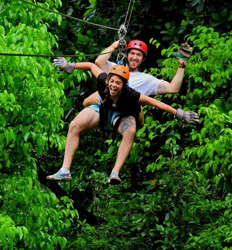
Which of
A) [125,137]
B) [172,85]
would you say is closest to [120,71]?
[125,137]

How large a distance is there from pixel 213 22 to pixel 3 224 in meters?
4.08

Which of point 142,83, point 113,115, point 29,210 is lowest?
point 29,210

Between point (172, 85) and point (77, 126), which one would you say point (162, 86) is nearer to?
point (172, 85)

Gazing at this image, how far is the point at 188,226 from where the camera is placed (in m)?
10.4

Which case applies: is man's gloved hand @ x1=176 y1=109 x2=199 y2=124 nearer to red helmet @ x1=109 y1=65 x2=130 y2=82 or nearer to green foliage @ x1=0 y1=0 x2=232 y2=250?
red helmet @ x1=109 y1=65 x2=130 y2=82

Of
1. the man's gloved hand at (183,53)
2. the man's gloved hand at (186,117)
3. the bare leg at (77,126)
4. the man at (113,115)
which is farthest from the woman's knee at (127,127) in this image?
the man's gloved hand at (183,53)

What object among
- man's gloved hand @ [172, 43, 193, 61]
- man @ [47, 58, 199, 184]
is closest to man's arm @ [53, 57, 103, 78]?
man @ [47, 58, 199, 184]

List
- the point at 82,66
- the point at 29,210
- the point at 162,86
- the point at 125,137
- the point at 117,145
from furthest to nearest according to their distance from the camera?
the point at 117,145, the point at 29,210, the point at 162,86, the point at 82,66, the point at 125,137

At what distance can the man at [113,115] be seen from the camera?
673 cm

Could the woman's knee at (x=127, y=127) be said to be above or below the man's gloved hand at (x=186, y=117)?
below

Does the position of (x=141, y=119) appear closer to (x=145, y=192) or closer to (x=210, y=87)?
(x=210, y=87)

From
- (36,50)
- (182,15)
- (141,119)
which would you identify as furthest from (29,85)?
(182,15)

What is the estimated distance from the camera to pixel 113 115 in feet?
22.8

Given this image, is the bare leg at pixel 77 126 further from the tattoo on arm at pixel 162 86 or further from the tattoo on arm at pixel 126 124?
the tattoo on arm at pixel 162 86
